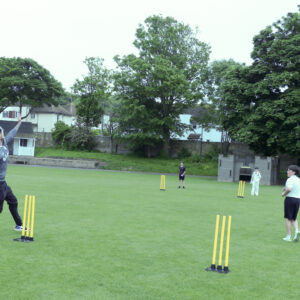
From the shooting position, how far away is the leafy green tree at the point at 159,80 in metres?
47.4

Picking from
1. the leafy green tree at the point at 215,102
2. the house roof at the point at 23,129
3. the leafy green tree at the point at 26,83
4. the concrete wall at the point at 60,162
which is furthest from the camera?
the house roof at the point at 23,129

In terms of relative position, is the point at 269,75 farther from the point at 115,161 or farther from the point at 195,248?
the point at 195,248

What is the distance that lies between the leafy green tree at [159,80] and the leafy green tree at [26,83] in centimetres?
990

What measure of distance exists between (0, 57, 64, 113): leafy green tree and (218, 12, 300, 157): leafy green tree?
25.4 metres

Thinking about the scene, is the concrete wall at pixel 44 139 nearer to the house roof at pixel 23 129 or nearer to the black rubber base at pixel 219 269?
the house roof at pixel 23 129

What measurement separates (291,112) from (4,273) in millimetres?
30253

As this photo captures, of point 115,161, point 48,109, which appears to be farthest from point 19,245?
point 48,109

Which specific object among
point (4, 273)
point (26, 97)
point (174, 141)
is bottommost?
point (4, 273)

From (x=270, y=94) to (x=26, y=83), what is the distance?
30570 mm

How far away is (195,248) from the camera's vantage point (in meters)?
9.02

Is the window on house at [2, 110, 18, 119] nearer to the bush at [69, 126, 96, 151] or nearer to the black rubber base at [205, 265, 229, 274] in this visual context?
the bush at [69, 126, 96, 151]

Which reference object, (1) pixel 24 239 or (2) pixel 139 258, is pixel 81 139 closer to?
(1) pixel 24 239

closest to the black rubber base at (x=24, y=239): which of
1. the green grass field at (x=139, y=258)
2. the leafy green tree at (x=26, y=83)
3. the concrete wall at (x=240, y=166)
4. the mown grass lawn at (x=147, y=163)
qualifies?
the green grass field at (x=139, y=258)

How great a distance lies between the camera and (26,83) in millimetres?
51406
